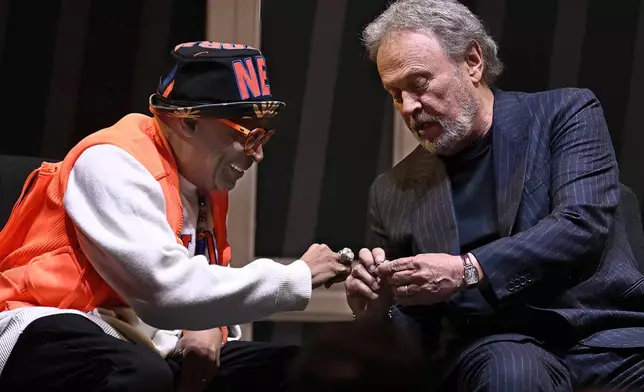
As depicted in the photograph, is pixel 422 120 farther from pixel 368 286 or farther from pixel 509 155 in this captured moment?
pixel 368 286

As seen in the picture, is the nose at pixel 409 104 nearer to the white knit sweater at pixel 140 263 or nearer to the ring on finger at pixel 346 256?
the ring on finger at pixel 346 256

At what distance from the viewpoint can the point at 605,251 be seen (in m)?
1.99

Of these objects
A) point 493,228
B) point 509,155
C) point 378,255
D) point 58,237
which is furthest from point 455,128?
point 58,237

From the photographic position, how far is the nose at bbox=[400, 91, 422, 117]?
2074 millimetres

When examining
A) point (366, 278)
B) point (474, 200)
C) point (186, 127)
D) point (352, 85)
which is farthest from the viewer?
point (352, 85)

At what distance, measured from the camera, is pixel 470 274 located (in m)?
1.87

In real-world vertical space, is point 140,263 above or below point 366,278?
above

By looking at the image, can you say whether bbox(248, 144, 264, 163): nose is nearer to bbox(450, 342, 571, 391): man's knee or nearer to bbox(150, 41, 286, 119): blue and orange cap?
bbox(150, 41, 286, 119): blue and orange cap

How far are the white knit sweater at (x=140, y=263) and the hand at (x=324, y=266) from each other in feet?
0.43

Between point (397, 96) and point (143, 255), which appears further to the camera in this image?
point (397, 96)

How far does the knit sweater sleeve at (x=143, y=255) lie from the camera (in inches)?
64.4

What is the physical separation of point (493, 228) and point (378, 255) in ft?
0.83

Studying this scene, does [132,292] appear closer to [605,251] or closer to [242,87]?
A: [242,87]

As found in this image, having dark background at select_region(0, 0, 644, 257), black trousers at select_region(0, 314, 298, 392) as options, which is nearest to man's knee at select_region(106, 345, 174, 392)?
black trousers at select_region(0, 314, 298, 392)
